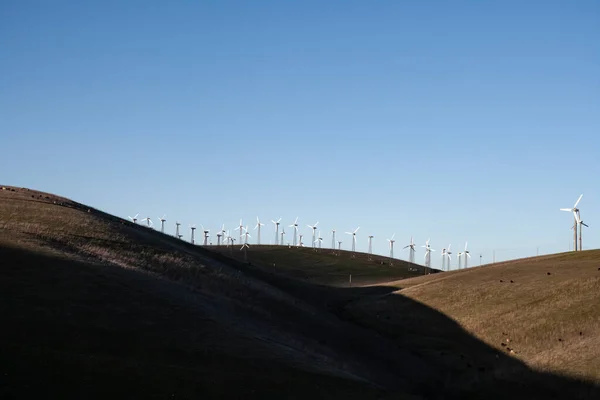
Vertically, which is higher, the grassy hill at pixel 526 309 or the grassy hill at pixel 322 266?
the grassy hill at pixel 322 266

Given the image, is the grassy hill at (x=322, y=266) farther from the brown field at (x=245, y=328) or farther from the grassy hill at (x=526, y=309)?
the brown field at (x=245, y=328)

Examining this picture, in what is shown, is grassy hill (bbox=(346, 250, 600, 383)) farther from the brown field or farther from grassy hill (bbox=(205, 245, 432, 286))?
grassy hill (bbox=(205, 245, 432, 286))

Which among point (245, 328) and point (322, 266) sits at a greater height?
point (322, 266)

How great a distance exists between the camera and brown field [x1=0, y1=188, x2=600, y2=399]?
29.5m

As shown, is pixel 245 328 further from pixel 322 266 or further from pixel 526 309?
pixel 322 266

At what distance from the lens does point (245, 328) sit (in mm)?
40562

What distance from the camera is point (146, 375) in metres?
28.8

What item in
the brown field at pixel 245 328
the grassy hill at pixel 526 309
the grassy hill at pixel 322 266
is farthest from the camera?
the grassy hill at pixel 322 266

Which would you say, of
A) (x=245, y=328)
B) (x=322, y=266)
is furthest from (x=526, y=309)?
(x=322, y=266)

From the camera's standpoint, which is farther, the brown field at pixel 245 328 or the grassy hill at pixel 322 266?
the grassy hill at pixel 322 266

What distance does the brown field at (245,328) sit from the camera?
2952cm

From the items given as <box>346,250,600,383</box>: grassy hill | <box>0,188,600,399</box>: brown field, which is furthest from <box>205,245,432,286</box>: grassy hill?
<box>0,188,600,399</box>: brown field

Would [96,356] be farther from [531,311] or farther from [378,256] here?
[378,256]

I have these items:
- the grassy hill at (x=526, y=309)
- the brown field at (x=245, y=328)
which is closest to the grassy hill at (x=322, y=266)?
the grassy hill at (x=526, y=309)
